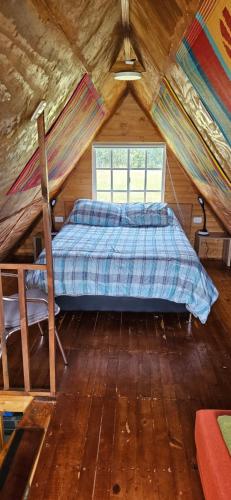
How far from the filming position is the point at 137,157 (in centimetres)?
477

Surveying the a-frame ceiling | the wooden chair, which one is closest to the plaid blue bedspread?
the wooden chair

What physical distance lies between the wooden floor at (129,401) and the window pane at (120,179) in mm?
2118

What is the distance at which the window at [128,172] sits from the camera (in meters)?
4.75

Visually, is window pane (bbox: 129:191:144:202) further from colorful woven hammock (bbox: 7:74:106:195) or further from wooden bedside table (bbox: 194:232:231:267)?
colorful woven hammock (bbox: 7:74:106:195)

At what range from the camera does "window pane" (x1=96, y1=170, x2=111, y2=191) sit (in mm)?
4852

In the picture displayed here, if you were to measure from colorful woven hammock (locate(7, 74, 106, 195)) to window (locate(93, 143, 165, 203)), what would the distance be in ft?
3.70

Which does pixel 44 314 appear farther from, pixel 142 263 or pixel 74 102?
pixel 74 102

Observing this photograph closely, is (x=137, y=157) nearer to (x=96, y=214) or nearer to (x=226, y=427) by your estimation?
(x=96, y=214)

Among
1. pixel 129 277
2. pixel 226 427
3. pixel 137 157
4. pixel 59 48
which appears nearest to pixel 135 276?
pixel 129 277

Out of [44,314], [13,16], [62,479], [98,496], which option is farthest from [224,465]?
[13,16]

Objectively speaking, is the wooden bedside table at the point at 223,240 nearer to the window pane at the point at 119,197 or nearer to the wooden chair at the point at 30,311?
the window pane at the point at 119,197

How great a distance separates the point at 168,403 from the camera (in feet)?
7.39

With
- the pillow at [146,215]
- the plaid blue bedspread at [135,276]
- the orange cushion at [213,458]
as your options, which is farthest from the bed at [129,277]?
the orange cushion at [213,458]

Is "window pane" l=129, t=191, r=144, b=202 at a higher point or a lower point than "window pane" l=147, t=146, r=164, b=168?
lower
